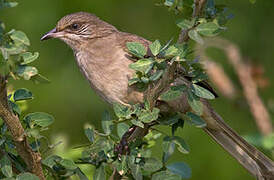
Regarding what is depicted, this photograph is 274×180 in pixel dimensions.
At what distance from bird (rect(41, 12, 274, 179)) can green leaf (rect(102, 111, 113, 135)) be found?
0.36 m

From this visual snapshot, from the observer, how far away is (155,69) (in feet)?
9.93

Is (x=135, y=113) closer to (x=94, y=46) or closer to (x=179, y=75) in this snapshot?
(x=179, y=75)

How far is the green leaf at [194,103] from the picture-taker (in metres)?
3.01

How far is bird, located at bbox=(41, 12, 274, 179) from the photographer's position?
4012 mm

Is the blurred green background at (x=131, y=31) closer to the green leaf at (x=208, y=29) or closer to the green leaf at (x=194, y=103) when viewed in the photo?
the green leaf at (x=194, y=103)

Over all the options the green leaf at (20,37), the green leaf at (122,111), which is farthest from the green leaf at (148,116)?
the green leaf at (20,37)

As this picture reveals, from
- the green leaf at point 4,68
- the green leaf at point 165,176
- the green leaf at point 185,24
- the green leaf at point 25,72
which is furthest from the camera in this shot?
the green leaf at point 165,176

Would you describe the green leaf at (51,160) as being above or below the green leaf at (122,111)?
below

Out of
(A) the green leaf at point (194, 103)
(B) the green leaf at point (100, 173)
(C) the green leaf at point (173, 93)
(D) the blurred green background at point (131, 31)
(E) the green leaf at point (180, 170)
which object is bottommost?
(D) the blurred green background at point (131, 31)

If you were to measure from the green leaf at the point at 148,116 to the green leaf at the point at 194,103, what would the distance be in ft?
0.65

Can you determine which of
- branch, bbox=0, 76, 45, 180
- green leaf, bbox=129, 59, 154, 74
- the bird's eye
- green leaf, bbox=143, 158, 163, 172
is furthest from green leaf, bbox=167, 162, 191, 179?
the bird's eye

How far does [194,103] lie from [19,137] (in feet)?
2.97

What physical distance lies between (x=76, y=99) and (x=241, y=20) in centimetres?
237

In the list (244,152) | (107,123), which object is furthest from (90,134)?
(244,152)
